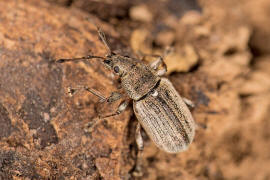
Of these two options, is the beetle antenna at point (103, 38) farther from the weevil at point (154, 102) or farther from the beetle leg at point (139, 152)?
the beetle leg at point (139, 152)

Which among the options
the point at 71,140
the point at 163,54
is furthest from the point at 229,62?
the point at 71,140

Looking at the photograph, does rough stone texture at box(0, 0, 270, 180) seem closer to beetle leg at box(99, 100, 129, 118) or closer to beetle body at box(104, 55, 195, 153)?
beetle leg at box(99, 100, 129, 118)

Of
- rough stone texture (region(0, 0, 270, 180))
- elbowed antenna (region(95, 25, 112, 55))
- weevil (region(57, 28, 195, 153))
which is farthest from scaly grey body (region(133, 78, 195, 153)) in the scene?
elbowed antenna (region(95, 25, 112, 55))

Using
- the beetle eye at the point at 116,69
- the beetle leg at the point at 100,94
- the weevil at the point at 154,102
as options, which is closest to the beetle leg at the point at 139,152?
the weevil at the point at 154,102

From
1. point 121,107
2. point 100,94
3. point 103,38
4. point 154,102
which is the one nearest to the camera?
point 100,94

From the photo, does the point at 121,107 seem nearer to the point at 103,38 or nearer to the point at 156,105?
the point at 156,105

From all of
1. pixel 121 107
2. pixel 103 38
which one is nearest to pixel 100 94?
pixel 121 107
